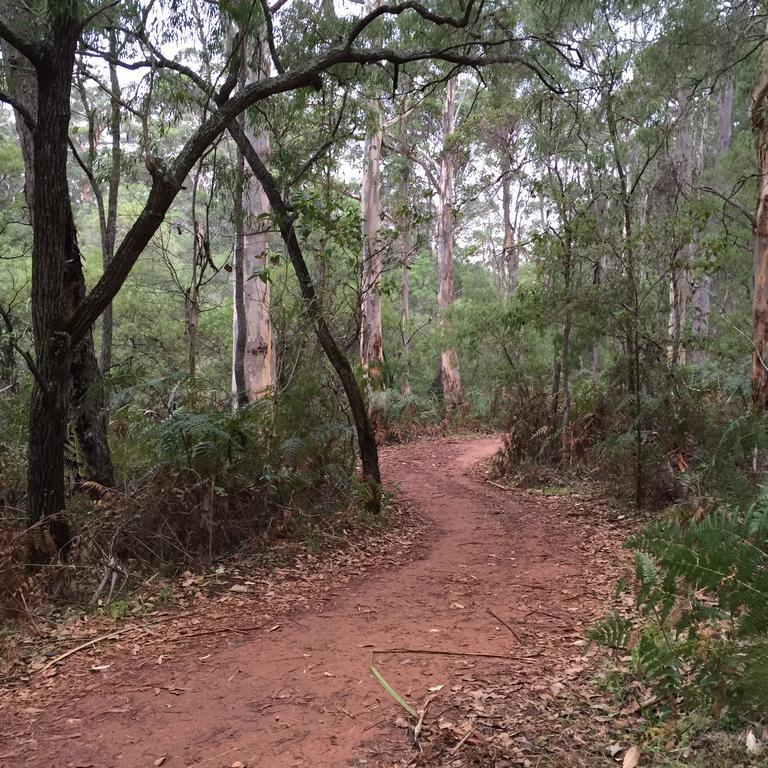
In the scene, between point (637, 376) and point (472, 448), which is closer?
point (637, 376)

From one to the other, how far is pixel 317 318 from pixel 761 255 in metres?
4.56

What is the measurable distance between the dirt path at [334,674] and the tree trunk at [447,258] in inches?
520

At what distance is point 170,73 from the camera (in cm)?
876

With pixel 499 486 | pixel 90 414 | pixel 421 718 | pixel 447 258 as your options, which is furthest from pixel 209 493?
pixel 447 258

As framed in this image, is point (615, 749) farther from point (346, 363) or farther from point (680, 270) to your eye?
point (680, 270)

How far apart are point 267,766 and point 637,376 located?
6351 mm

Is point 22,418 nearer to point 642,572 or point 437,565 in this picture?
point 437,565

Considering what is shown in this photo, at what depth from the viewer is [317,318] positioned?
7.15m

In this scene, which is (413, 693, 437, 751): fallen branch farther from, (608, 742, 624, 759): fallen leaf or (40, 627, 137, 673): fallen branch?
(40, 627, 137, 673): fallen branch

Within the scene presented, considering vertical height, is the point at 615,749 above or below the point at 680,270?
below

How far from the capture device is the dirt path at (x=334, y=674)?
304 cm

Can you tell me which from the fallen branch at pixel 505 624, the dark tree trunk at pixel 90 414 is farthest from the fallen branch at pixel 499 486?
the dark tree trunk at pixel 90 414

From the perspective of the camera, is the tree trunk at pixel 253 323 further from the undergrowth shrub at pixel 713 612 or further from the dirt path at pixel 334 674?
the undergrowth shrub at pixel 713 612

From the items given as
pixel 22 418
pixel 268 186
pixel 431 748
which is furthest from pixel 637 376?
pixel 22 418
